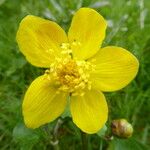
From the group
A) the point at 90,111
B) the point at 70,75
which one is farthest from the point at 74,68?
the point at 90,111

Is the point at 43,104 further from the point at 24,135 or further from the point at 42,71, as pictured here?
the point at 42,71

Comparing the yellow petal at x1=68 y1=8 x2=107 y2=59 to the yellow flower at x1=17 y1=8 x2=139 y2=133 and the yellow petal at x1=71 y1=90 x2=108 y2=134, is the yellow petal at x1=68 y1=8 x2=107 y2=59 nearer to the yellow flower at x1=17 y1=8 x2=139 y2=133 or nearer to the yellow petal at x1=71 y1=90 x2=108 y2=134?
the yellow flower at x1=17 y1=8 x2=139 y2=133

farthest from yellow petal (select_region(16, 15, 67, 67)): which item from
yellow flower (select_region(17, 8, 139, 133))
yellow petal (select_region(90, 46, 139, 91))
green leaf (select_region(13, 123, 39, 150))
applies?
green leaf (select_region(13, 123, 39, 150))

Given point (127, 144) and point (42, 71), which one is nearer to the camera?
point (127, 144)

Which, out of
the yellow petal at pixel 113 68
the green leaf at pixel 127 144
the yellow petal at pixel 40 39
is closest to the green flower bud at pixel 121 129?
the green leaf at pixel 127 144

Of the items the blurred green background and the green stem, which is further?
the blurred green background

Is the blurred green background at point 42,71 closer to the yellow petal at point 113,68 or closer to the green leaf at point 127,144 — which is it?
the green leaf at point 127,144
